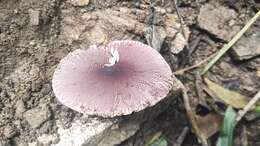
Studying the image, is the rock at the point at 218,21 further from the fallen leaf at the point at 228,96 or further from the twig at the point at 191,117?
the twig at the point at 191,117

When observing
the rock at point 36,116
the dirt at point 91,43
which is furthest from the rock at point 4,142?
the rock at point 36,116

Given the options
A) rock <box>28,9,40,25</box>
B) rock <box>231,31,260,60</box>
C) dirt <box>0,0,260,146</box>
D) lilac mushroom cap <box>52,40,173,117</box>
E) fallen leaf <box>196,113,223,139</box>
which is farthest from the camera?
rock <box>231,31,260,60</box>

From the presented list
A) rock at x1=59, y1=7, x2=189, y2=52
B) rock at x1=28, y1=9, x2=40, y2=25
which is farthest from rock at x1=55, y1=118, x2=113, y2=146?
rock at x1=28, y1=9, x2=40, y2=25

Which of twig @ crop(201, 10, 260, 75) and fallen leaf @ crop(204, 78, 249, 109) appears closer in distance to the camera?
fallen leaf @ crop(204, 78, 249, 109)

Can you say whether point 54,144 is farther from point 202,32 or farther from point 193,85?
point 202,32

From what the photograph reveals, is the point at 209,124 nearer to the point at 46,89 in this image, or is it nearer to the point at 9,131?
the point at 46,89

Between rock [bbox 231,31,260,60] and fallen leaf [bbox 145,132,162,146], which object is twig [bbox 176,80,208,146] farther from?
rock [bbox 231,31,260,60]

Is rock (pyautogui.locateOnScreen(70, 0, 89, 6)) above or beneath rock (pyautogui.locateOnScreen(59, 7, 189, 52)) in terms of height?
above
